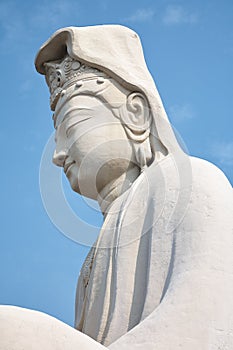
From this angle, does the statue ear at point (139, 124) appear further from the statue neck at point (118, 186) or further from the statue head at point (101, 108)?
the statue neck at point (118, 186)

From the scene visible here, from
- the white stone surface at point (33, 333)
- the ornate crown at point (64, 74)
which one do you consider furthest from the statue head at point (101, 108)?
the white stone surface at point (33, 333)

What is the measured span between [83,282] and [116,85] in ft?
5.21

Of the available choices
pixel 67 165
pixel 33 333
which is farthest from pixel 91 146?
pixel 33 333

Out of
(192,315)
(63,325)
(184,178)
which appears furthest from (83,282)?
(63,325)

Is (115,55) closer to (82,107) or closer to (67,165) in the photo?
(82,107)

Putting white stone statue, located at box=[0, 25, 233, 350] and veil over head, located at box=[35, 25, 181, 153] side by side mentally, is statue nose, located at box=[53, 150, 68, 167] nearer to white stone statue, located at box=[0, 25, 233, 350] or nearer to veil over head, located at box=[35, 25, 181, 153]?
white stone statue, located at box=[0, 25, 233, 350]

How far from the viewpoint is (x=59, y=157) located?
7371 millimetres

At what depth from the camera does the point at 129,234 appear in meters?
6.41

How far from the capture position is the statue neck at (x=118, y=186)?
23.2 ft

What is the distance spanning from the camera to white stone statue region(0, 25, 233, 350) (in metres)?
5.42

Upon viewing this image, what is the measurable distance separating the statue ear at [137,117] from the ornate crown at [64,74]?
1.15ft

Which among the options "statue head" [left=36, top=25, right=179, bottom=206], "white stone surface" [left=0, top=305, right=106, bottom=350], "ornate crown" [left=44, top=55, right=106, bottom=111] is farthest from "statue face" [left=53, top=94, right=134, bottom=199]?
"white stone surface" [left=0, top=305, right=106, bottom=350]

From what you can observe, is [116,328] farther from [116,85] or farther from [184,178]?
[116,85]

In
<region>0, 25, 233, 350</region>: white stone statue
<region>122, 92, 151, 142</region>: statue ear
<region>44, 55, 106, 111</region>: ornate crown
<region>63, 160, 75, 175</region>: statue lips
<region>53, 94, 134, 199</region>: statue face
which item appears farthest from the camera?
<region>44, 55, 106, 111</region>: ornate crown
